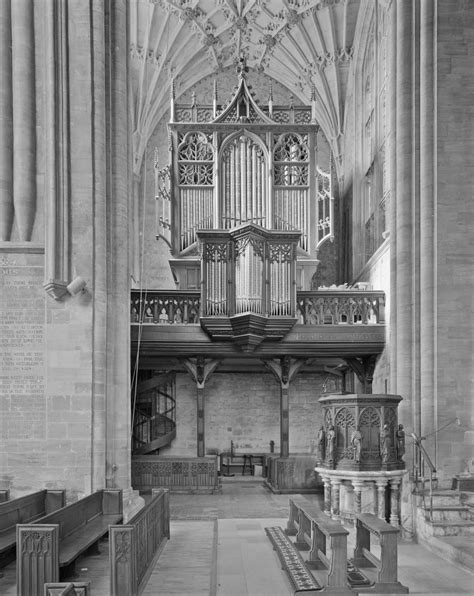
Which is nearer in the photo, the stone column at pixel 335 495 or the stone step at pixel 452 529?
the stone step at pixel 452 529

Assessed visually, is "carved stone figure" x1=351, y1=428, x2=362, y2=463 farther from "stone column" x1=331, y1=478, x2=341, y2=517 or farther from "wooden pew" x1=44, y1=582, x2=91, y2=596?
"wooden pew" x1=44, y1=582, x2=91, y2=596

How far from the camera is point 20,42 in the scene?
11.2 m

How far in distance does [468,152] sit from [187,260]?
747cm

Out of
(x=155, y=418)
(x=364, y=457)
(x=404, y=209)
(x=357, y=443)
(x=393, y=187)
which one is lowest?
(x=155, y=418)

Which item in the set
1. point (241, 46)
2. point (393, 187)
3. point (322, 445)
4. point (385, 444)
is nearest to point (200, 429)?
point (322, 445)

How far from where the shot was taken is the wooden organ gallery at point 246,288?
45.6 ft

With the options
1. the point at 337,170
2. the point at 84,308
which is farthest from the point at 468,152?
the point at 337,170

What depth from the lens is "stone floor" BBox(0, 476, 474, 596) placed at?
7016mm

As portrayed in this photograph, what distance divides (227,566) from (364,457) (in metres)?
3.06

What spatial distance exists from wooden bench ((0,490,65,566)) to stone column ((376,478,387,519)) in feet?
14.5

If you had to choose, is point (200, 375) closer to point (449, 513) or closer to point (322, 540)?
point (449, 513)

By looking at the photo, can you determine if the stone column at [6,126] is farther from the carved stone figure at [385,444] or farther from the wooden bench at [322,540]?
the carved stone figure at [385,444]

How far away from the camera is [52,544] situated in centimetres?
640

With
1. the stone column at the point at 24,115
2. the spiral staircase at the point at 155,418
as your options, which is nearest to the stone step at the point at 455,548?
the stone column at the point at 24,115
